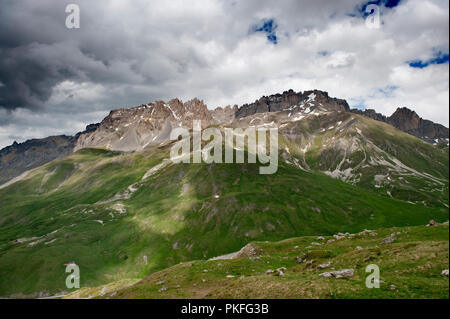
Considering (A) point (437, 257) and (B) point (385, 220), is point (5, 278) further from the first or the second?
(B) point (385, 220)

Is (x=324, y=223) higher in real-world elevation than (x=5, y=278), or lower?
higher

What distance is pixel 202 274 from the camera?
53.2 m

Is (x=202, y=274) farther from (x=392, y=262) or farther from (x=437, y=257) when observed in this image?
(x=437, y=257)
